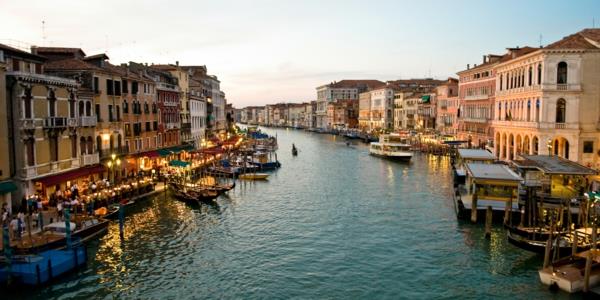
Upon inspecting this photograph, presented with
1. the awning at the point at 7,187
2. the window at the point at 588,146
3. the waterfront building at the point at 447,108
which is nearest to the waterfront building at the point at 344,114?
the waterfront building at the point at 447,108

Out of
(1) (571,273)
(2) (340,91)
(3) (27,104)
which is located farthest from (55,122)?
(2) (340,91)

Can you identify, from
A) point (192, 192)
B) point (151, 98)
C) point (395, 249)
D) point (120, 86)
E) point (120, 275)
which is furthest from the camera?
point (151, 98)

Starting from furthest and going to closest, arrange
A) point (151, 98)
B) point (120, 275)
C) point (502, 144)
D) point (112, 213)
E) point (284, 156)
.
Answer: point (284, 156) → point (502, 144) → point (151, 98) → point (112, 213) → point (120, 275)

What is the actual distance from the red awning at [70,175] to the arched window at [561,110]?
2578cm

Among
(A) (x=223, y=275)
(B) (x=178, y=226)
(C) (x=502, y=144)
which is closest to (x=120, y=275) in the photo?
(A) (x=223, y=275)

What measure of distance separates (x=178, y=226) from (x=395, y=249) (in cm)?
925

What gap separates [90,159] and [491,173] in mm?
18794

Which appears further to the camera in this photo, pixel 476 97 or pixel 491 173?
pixel 476 97

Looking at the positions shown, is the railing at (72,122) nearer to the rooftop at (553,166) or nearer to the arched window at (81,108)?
the arched window at (81,108)

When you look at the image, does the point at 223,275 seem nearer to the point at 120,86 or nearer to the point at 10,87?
the point at 10,87

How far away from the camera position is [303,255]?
58.3ft

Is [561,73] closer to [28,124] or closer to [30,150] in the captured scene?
[28,124]

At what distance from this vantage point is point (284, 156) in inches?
2254

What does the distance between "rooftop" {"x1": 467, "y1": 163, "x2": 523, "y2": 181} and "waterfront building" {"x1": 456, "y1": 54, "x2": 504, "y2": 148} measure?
21319mm
